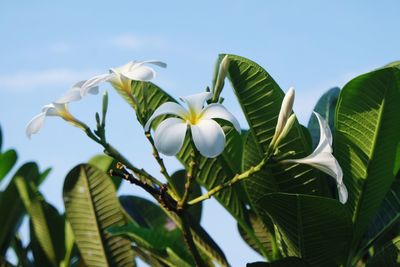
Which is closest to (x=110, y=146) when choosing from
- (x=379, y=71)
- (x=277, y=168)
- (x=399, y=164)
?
(x=277, y=168)

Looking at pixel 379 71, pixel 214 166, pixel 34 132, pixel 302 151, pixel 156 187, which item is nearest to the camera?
pixel 156 187

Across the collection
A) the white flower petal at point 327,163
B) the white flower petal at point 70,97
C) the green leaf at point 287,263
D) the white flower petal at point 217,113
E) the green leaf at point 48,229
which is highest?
the white flower petal at point 70,97

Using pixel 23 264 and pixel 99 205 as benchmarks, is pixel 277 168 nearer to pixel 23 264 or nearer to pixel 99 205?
pixel 99 205

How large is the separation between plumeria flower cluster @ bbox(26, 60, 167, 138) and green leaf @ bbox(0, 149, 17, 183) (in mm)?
1910

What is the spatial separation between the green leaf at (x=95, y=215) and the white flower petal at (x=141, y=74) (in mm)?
1001

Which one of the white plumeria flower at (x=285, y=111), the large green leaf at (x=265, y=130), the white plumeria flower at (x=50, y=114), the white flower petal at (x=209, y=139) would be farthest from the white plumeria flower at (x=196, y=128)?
the large green leaf at (x=265, y=130)

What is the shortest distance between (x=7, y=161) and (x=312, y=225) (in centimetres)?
206

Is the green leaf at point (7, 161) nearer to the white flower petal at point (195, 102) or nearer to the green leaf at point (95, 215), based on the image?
the green leaf at point (95, 215)

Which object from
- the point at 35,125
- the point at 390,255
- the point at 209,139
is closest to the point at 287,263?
the point at 390,255

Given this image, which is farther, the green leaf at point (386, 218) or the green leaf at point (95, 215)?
the green leaf at point (95, 215)

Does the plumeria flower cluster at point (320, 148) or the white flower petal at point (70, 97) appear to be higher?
the white flower petal at point (70, 97)

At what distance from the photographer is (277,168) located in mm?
1699

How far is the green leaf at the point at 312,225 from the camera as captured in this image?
4.99 feet

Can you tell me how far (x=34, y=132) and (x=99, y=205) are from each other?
92 centimetres
